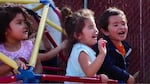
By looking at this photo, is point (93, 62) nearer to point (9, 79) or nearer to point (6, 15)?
point (9, 79)

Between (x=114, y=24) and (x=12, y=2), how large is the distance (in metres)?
0.65

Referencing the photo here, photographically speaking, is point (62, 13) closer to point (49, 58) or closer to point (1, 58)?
point (49, 58)

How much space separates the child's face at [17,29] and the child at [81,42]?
0.25 m

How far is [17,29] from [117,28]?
64cm

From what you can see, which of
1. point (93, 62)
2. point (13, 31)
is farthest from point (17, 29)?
point (93, 62)

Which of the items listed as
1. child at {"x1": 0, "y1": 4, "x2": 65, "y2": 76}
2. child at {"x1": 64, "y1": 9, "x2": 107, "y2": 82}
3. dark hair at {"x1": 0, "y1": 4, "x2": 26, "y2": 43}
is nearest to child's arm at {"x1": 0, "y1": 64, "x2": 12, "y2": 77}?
child at {"x1": 0, "y1": 4, "x2": 65, "y2": 76}

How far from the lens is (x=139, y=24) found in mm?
4105

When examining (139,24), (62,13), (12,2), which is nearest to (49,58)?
(62,13)

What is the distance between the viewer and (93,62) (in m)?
2.30

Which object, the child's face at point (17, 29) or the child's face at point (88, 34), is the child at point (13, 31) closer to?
the child's face at point (17, 29)

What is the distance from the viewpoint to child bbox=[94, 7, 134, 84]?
2.64 m

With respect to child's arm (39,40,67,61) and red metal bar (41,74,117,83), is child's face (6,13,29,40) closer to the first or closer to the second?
child's arm (39,40,67,61)

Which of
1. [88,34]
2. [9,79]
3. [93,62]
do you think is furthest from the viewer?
[88,34]

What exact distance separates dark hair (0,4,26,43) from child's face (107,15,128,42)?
564 millimetres
